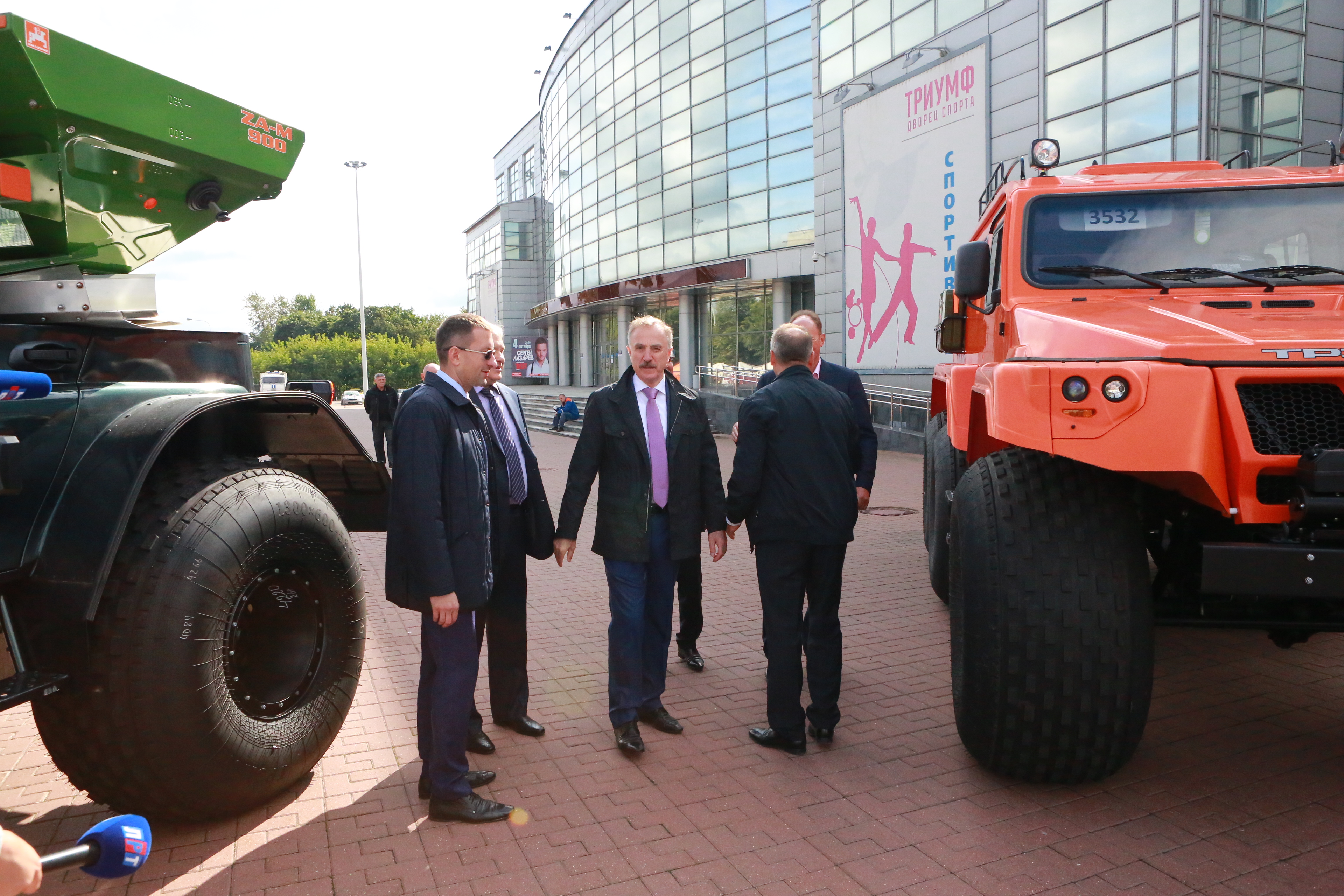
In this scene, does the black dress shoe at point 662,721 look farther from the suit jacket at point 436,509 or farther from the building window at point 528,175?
the building window at point 528,175

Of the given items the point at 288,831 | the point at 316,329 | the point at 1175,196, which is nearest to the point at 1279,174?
the point at 1175,196

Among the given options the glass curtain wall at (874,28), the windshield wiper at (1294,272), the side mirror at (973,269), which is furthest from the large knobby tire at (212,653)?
the glass curtain wall at (874,28)

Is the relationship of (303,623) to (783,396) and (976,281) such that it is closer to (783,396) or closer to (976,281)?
(783,396)

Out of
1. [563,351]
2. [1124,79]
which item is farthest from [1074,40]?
[563,351]

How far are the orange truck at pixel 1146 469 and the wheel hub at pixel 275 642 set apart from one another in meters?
2.40

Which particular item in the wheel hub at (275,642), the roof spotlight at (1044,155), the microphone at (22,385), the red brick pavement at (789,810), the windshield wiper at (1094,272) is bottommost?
the red brick pavement at (789,810)

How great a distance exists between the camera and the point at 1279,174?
448 cm

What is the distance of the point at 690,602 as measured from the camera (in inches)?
210

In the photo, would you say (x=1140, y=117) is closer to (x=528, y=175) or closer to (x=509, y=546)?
(x=509, y=546)

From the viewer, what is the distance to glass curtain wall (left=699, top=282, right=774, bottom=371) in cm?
2953

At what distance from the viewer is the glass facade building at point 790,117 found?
15.8 meters

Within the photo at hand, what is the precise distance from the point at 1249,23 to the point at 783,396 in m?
15.7

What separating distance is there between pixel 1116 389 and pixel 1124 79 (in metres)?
16.1

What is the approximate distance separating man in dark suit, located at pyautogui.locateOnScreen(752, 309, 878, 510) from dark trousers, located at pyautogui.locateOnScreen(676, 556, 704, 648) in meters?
1.01
